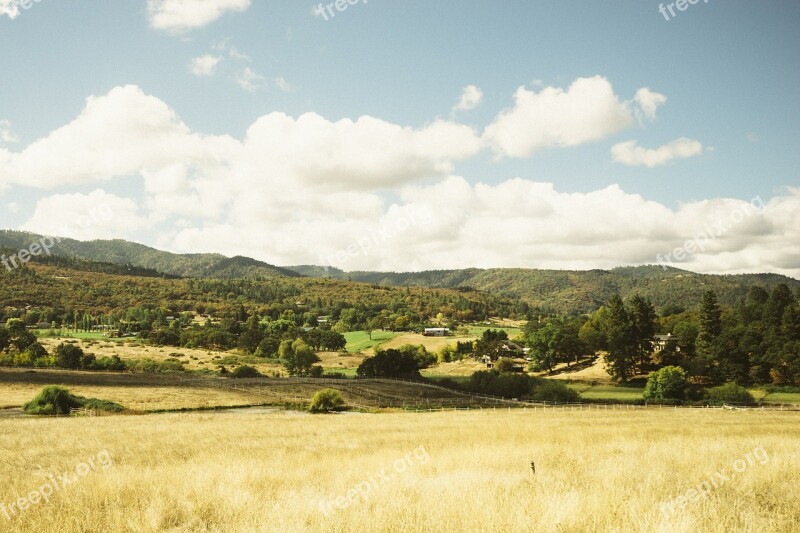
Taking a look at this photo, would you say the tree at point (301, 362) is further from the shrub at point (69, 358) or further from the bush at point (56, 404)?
the bush at point (56, 404)

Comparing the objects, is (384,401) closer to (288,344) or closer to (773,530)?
(288,344)

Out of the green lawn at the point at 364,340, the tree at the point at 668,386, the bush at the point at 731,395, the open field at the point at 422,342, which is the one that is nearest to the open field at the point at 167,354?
the green lawn at the point at 364,340

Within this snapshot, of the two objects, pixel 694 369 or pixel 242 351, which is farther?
pixel 242 351

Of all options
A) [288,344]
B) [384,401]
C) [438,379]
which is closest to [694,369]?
[438,379]

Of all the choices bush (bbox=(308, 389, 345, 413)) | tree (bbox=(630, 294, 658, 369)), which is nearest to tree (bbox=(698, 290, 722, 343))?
tree (bbox=(630, 294, 658, 369))

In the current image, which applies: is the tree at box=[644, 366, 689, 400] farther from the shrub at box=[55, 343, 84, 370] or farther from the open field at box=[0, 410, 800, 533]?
the shrub at box=[55, 343, 84, 370]

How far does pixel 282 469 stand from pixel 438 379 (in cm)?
9024

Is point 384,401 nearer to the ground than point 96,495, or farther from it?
nearer to the ground

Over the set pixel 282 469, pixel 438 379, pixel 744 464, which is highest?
pixel 744 464

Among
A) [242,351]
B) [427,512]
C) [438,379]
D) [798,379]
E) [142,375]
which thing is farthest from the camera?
[242,351]

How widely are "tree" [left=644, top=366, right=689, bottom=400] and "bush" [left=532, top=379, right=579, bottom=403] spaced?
1193 cm

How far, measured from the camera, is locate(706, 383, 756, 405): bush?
6994 cm

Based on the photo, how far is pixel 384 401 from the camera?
73.0 metres

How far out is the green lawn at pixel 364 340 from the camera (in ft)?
508
